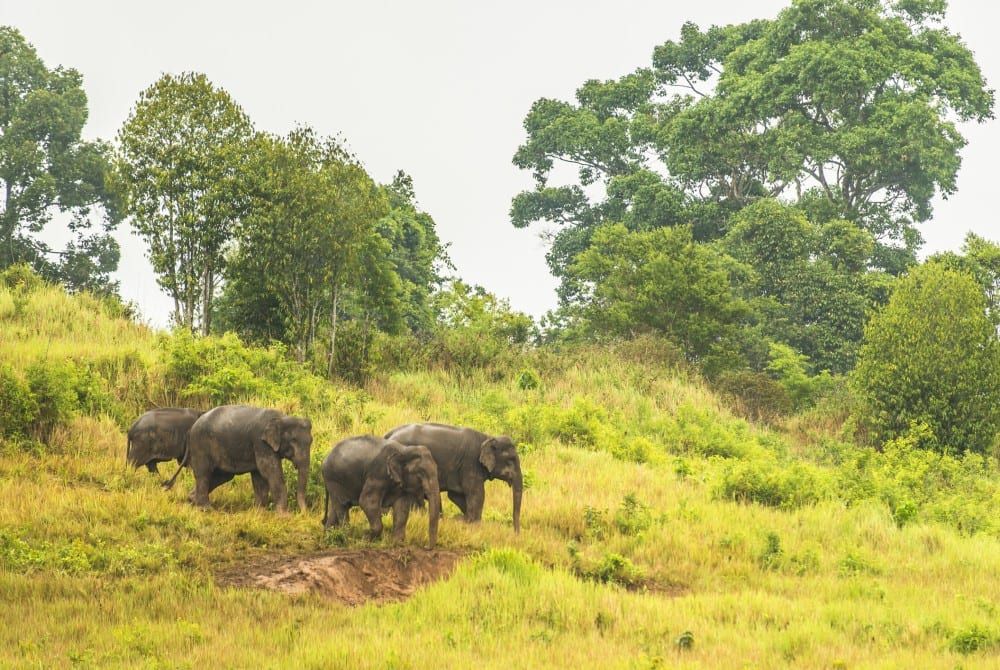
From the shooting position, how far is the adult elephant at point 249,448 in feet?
54.3

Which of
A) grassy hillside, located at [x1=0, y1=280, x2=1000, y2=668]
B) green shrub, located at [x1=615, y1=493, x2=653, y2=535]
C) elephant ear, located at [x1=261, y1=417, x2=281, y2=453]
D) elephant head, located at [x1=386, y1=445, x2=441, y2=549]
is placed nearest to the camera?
grassy hillside, located at [x1=0, y1=280, x2=1000, y2=668]

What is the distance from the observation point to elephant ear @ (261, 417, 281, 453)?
648 inches

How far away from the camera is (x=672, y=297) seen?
44031 mm

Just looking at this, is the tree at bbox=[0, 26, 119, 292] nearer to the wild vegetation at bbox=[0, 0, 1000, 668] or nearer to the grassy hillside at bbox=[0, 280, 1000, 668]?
the wild vegetation at bbox=[0, 0, 1000, 668]

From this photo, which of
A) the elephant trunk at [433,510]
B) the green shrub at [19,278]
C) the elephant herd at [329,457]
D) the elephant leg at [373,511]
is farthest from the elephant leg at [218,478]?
the green shrub at [19,278]

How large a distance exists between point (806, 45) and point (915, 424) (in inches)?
1130

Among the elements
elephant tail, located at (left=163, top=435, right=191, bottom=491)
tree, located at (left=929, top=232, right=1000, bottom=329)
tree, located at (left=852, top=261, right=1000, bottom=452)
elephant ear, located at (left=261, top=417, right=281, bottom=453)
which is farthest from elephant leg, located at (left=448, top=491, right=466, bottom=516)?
tree, located at (left=929, top=232, right=1000, bottom=329)

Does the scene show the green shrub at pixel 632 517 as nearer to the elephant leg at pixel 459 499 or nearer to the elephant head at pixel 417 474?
the elephant leg at pixel 459 499

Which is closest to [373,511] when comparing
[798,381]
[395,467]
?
[395,467]

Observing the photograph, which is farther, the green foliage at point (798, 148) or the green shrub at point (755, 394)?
the green foliage at point (798, 148)

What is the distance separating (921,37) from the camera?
59.6 metres

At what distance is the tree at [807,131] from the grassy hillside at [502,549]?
102ft

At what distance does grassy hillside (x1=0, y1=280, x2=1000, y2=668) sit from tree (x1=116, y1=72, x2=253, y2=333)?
5.20 meters

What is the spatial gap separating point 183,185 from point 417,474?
20.3 metres
